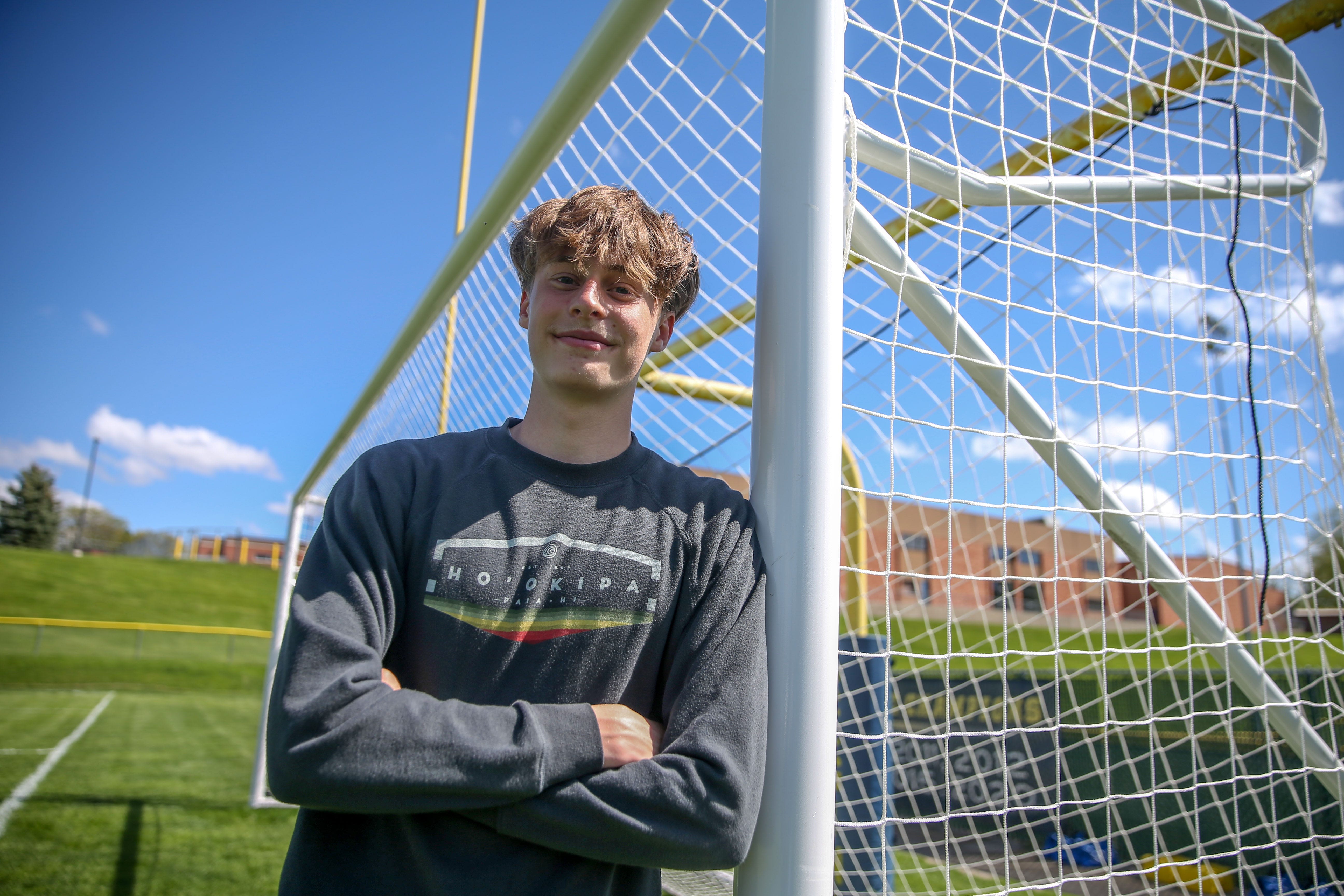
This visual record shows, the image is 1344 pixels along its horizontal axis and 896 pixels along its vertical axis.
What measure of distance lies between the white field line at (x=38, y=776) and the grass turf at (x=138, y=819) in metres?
0.06

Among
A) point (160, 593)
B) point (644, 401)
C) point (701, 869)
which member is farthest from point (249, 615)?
point (701, 869)

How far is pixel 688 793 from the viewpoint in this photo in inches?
36.3

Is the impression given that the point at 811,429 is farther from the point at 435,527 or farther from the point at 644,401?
the point at 644,401

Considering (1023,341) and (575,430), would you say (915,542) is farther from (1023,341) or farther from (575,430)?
(575,430)

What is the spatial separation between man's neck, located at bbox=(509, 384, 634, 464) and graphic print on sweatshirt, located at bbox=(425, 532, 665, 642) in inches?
6.6

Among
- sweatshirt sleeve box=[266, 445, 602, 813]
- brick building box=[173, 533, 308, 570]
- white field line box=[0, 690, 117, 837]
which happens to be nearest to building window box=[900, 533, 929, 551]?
sweatshirt sleeve box=[266, 445, 602, 813]

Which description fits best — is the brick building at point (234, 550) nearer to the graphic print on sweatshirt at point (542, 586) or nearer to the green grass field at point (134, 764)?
the green grass field at point (134, 764)

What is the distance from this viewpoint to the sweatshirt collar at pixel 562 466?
1.19m

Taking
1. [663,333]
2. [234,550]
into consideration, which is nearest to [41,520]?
[234,550]

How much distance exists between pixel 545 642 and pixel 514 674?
0.06m

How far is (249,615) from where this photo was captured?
28.6 m

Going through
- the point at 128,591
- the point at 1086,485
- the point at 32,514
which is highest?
the point at 32,514

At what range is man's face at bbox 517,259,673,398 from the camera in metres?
1.20

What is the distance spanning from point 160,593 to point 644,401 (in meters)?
34.2
